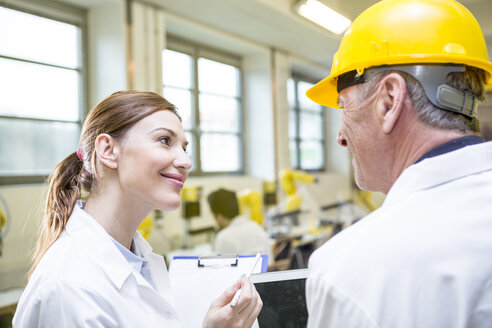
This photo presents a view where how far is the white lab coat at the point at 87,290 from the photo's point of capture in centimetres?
92

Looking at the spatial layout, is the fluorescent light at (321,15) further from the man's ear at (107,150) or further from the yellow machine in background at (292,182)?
the man's ear at (107,150)

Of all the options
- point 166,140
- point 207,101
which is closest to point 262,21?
point 207,101

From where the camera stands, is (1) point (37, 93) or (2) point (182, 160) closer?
(2) point (182, 160)

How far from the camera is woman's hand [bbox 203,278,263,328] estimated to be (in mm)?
960

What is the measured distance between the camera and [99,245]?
1070 millimetres

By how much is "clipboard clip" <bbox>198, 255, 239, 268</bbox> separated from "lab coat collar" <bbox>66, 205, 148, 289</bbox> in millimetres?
215

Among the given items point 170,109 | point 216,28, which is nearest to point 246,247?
point 170,109

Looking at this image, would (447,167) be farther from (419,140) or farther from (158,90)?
(158,90)

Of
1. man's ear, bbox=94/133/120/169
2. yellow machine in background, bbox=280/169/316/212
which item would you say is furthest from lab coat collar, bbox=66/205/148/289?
yellow machine in background, bbox=280/169/316/212

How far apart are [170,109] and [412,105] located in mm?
744

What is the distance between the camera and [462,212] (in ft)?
2.03

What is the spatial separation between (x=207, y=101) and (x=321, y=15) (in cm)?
222

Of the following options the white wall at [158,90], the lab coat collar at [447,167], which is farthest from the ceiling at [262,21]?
the lab coat collar at [447,167]

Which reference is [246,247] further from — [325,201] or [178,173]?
[325,201]
